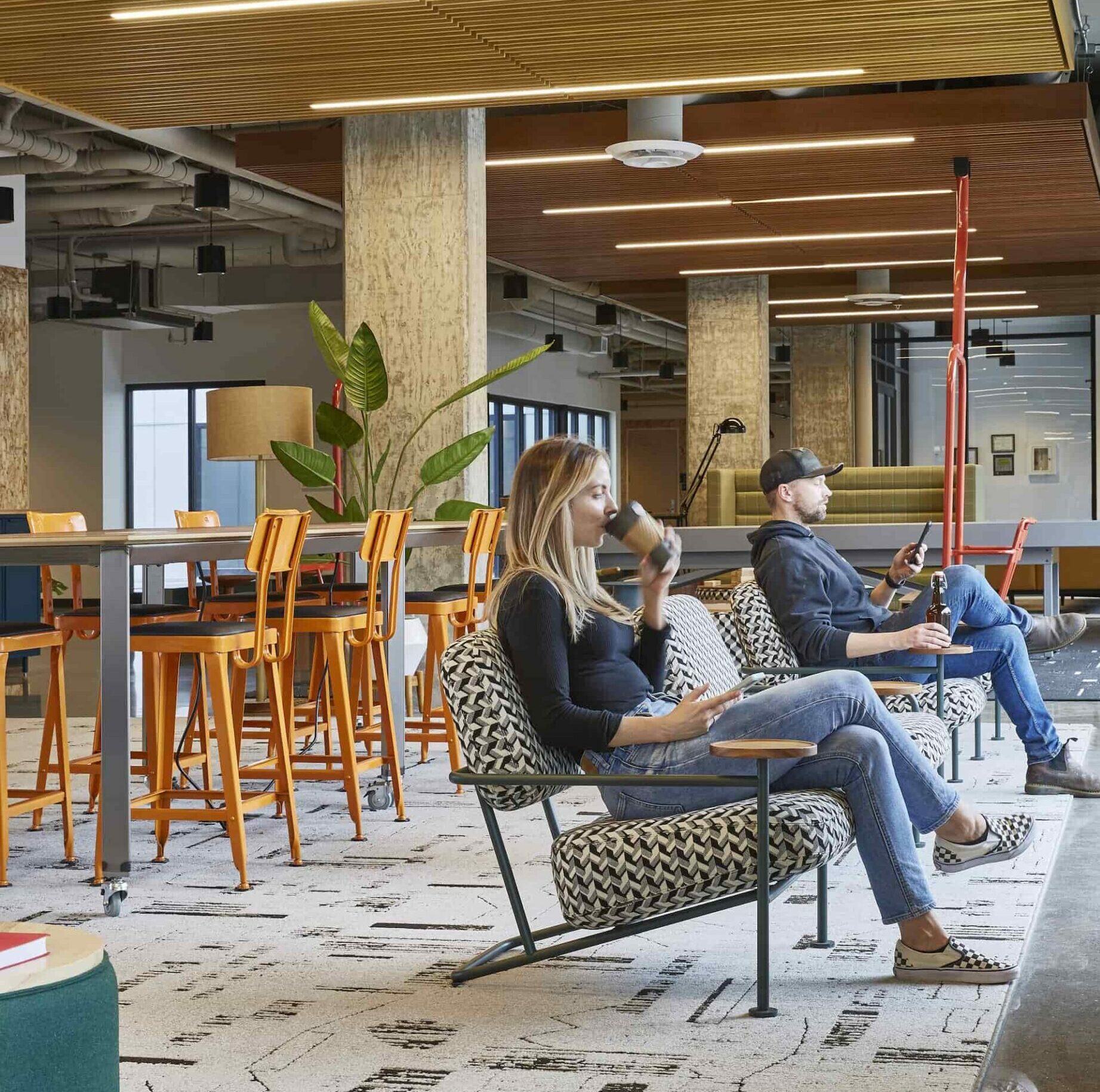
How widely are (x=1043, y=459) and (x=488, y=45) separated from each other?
1382cm

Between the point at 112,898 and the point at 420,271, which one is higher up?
the point at 420,271

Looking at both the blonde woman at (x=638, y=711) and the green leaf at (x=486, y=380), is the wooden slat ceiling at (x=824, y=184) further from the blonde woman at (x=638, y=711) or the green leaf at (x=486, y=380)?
the blonde woman at (x=638, y=711)

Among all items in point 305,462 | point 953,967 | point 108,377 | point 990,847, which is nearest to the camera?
point 953,967

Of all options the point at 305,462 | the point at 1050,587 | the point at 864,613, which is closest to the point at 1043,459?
the point at 1050,587

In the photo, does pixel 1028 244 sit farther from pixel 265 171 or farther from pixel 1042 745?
pixel 1042 745

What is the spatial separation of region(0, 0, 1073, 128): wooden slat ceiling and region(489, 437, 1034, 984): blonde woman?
3.34 meters

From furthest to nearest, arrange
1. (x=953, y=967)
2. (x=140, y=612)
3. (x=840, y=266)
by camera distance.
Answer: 1. (x=840, y=266)
2. (x=140, y=612)
3. (x=953, y=967)

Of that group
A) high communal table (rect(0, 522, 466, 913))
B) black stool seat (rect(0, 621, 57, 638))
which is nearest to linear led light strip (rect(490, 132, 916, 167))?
black stool seat (rect(0, 621, 57, 638))

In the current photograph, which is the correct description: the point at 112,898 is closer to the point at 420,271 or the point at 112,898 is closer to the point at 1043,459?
the point at 420,271

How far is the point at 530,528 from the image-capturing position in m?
3.20

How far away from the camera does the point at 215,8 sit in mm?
6016

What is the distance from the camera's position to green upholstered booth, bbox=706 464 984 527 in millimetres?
12602

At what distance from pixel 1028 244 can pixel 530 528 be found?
10994mm

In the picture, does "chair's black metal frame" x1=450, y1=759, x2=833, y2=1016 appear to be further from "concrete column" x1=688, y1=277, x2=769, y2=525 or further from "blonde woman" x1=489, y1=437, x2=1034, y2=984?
"concrete column" x1=688, y1=277, x2=769, y2=525
